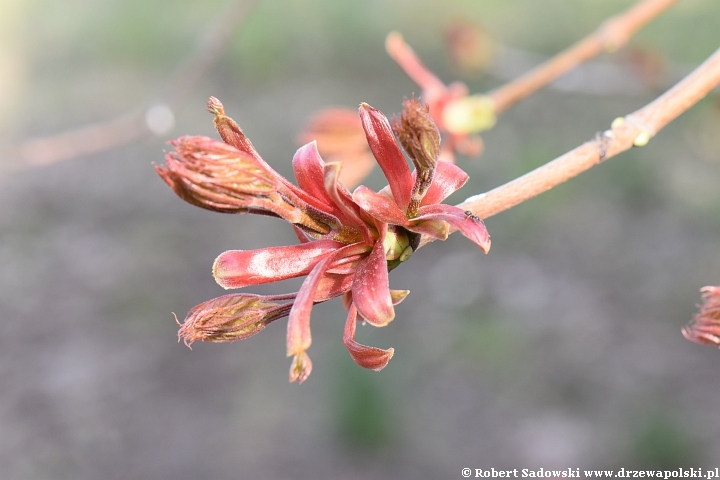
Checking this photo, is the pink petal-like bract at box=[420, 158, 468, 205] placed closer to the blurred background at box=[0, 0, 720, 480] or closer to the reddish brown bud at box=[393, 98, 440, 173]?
the reddish brown bud at box=[393, 98, 440, 173]

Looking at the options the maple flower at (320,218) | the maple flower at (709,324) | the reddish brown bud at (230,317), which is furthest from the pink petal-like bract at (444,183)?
the maple flower at (709,324)

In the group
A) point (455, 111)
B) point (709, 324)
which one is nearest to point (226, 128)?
point (709, 324)

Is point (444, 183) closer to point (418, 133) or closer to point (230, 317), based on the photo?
point (418, 133)

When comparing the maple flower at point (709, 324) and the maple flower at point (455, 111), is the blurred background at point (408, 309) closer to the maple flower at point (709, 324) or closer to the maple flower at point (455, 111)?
the maple flower at point (455, 111)

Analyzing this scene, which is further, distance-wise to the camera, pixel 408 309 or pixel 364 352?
pixel 408 309

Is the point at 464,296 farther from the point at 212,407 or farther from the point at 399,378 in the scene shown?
the point at 212,407

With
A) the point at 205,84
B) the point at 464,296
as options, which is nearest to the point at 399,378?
the point at 464,296
